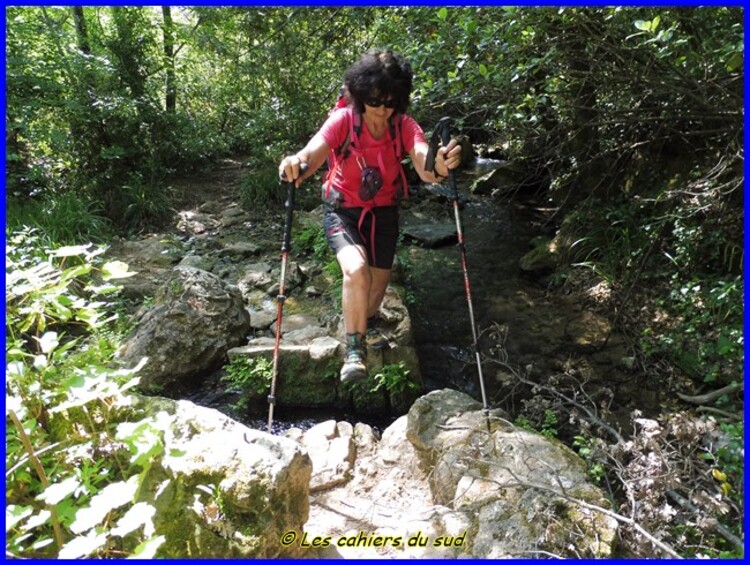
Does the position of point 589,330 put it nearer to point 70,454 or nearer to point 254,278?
point 254,278

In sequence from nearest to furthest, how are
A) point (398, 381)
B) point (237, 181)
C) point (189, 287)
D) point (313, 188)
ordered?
point (398, 381), point (189, 287), point (313, 188), point (237, 181)

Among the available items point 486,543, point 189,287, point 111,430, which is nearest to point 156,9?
point 189,287

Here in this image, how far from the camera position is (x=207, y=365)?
4754 mm

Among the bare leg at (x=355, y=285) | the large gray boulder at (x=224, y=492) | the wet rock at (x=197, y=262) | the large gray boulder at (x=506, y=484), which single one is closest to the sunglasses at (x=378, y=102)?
the bare leg at (x=355, y=285)

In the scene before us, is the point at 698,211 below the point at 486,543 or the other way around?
the other way around

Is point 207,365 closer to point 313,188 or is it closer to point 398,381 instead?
point 398,381

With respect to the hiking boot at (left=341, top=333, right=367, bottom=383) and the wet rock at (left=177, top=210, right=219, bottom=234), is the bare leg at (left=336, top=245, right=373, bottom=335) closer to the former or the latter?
the hiking boot at (left=341, top=333, right=367, bottom=383)

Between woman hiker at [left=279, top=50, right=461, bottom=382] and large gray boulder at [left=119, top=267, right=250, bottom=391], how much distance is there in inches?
63.5

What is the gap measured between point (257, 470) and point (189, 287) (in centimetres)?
295

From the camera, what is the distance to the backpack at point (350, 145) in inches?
144

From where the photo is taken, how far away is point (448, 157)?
3553 mm

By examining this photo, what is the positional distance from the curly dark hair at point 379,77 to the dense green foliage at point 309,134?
0.93 meters

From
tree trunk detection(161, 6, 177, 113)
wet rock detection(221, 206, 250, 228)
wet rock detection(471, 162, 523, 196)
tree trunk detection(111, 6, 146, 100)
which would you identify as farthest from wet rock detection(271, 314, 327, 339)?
tree trunk detection(161, 6, 177, 113)

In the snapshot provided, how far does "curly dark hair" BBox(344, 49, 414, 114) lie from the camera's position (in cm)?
346
